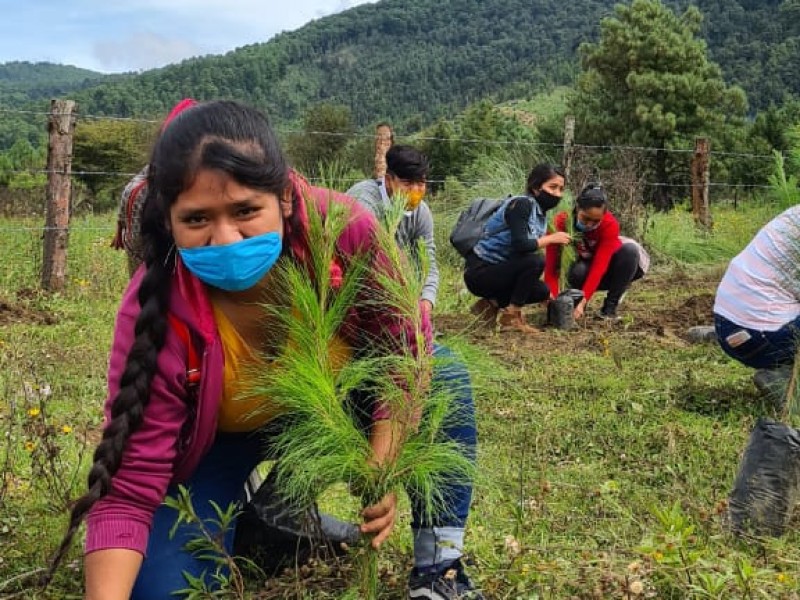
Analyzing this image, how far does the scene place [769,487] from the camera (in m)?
2.42

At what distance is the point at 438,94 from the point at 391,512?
9105 cm

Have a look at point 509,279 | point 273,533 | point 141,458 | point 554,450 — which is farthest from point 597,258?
point 141,458

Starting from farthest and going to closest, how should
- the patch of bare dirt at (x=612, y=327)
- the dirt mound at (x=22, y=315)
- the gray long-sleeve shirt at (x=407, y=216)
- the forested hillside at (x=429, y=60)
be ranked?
the forested hillside at (x=429, y=60), the dirt mound at (x=22, y=315), the patch of bare dirt at (x=612, y=327), the gray long-sleeve shirt at (x=407, y=216)

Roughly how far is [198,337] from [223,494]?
541 millimetres

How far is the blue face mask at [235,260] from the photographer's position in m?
1.57

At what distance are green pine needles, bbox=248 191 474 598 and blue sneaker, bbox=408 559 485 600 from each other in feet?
0.40

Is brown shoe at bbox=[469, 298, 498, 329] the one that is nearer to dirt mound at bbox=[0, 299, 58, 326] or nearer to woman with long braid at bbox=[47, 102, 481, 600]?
dirt mound at bbox=[0, 299, 58, 326]

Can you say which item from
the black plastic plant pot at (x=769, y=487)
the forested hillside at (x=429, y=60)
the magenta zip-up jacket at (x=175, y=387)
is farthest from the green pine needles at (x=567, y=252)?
the forested hillside at (x=429, y=60)

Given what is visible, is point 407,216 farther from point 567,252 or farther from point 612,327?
point 567,252

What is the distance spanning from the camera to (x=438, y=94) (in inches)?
3536

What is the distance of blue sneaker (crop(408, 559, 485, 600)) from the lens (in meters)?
1.81

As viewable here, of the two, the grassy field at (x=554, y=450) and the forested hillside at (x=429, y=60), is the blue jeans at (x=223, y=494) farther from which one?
the forested hillside at (x=429, y=60)

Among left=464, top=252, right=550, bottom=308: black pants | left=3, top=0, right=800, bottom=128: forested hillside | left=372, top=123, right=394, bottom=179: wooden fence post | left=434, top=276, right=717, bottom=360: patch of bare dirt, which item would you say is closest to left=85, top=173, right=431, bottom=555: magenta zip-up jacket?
left=434, top=276, right=717, bottom=360: patch of bare dirt

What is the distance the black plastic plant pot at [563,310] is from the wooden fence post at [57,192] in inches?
149
